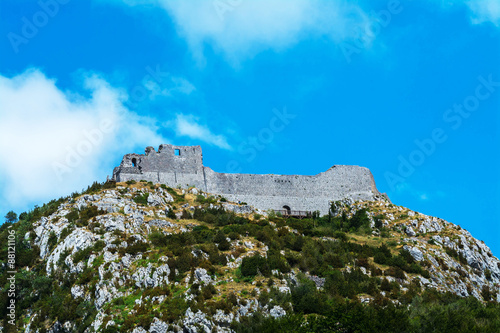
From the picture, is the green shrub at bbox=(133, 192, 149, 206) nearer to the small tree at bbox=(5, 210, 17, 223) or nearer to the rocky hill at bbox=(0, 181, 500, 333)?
the rocky hill at bbox=(0, 181, 500, 333)

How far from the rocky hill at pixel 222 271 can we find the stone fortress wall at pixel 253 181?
2.96 m

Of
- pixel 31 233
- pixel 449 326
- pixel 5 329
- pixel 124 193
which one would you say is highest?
pixel 124 193

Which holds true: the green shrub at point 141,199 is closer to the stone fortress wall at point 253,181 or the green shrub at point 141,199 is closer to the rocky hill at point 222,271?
the rocky hill at point 222,271

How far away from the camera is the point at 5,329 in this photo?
32.8 meters

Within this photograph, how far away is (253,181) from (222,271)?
19667 millimetres

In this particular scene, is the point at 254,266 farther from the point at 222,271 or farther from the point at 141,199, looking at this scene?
the point at 141,199

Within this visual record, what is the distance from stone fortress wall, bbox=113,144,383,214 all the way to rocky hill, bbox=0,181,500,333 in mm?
2962

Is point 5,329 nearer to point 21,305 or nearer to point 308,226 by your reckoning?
point 21,305

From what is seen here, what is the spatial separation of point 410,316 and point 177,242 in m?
17.2

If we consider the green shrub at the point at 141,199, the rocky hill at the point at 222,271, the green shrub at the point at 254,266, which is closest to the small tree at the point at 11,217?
the rocky hill at the point at 222,271

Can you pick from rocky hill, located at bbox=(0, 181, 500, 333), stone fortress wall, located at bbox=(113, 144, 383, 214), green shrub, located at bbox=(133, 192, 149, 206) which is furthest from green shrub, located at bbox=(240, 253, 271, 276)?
stone fortress wall, located at bbox=(113, 144, 383, 214)

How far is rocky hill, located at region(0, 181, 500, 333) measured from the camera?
30.1m

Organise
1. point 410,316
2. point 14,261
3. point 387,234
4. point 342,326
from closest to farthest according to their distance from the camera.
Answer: point 342,326 → point 410,316 → point 14,261 → point 387,234

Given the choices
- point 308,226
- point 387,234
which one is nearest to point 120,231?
point 308,226
